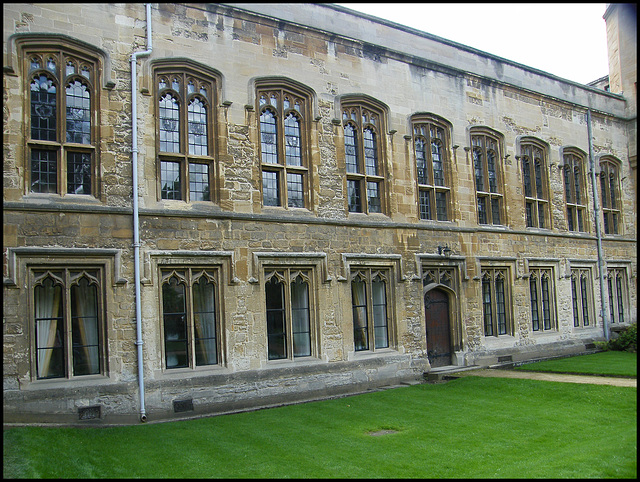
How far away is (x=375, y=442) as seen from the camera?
32.3ft

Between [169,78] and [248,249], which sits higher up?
[169,78]

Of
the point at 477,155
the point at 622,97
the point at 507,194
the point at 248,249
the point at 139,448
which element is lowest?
the point at 139,448

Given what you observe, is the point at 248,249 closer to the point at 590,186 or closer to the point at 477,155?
the point at 477,155

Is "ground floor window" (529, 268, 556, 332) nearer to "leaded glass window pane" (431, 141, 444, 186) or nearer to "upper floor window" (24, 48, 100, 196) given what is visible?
"leaded glass window pane" (431, 141, 444, 186)

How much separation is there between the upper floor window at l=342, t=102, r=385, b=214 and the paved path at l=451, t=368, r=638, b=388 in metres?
5.28

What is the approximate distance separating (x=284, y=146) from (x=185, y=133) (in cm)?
261

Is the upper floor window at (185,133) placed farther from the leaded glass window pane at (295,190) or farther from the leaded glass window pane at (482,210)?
the leaded glass window pane at (482,210)

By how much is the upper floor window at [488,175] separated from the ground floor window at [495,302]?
177cm

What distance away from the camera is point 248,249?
13695 millimetres

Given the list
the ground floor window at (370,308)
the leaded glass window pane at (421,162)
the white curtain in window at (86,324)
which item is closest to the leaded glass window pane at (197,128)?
the white curtain in window at (86,324)

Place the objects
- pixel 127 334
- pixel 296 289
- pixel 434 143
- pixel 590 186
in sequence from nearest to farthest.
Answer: pixel 127 334, pixel 296 289, pixel 434 143, pixel 590 186

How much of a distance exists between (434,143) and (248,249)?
7.56m

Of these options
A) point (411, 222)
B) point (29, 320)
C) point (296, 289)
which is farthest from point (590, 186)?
point (29, 320)

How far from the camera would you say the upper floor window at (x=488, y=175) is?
1941 centimetres
